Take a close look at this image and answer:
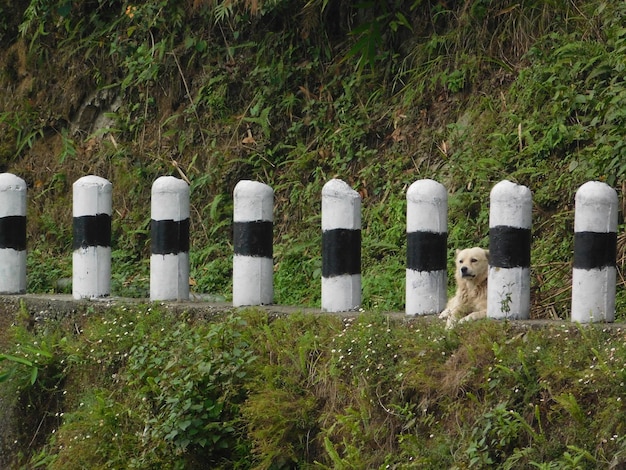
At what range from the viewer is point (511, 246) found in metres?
5.33

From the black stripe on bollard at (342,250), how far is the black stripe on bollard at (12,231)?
2.22 meters

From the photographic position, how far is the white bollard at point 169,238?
21.2 feet

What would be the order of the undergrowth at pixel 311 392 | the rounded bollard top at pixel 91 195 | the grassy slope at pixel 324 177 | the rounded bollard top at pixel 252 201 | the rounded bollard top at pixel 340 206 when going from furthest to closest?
the rounded bollard top at pixel 91 195 → the rounded bollard top at pixel 252 201 → the rounded bollard top at pixel 340 206 → the grassy slope at pixel 324 177 → the undergrowth at pixel 311 392

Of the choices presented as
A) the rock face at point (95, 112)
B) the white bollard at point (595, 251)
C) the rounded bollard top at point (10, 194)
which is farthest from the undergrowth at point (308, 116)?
the white bollard at point (595, 251)

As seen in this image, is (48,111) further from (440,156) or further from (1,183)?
(440,156)

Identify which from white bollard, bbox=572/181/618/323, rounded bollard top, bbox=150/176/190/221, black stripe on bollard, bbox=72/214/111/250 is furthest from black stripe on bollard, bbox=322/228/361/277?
black stripe on bollard, bbox=72/214/111/250

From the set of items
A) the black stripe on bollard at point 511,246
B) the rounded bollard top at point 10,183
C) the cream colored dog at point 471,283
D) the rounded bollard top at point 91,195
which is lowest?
the cream colored dog at point 471,283

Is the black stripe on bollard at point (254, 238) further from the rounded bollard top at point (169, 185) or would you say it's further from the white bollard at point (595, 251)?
the white bollard at point (595, 251)

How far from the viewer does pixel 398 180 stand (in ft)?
26.2

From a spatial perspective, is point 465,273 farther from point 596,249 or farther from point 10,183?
point 10,183

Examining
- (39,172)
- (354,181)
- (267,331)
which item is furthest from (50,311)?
(39,172)

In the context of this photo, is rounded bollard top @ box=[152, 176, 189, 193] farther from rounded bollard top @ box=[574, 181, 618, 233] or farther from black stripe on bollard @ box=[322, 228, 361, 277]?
rounded bollard top @ box=[574, 181, 618, 233]

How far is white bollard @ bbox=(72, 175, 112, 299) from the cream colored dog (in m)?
2.14

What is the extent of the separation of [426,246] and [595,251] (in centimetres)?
87
